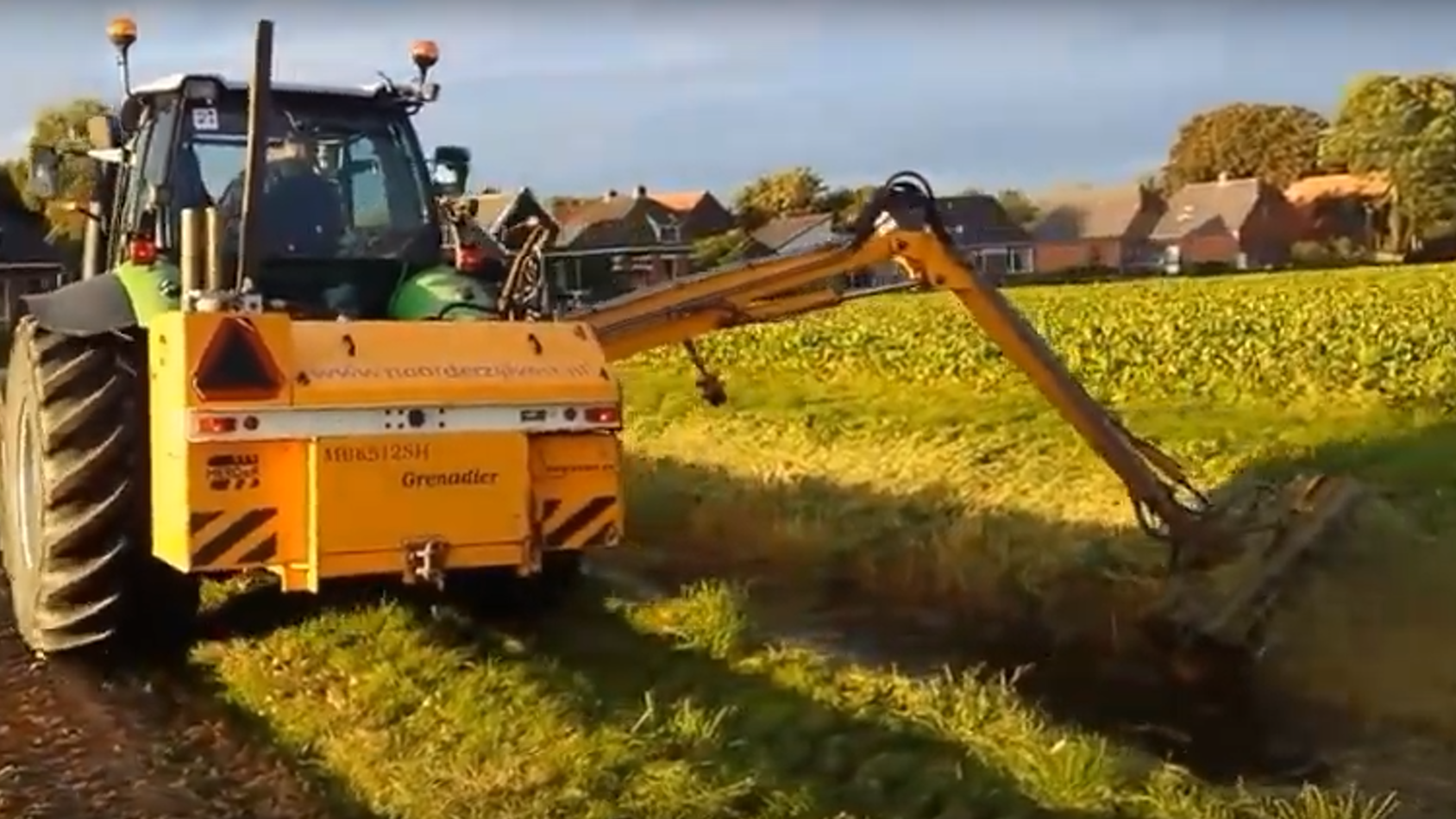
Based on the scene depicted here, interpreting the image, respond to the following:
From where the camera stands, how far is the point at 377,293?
22.9 feet

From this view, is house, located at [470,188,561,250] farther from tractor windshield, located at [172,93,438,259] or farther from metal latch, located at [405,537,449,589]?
metal latch, located at [405,537,449,589]

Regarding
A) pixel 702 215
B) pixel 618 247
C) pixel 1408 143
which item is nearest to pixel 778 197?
pixel 702 215

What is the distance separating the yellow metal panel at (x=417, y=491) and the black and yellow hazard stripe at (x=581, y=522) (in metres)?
0.13

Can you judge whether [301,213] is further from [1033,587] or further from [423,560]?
[1033,587]

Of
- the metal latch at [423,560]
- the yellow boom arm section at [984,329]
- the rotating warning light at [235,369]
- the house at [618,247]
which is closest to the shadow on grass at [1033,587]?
the yellow boom arm section at [984,329]

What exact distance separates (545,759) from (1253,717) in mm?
2750

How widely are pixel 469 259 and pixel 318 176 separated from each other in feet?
2.55

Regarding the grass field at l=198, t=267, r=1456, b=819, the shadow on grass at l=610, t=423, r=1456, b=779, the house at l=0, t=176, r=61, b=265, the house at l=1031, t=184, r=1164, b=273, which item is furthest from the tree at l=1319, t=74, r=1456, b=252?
the shadow on grass at l=610, t=423, r=1456, b=779

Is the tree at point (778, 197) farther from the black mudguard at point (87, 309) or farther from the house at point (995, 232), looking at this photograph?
the black mudguard at point (87, 309)

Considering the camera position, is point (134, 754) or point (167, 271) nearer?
point (134, 754)

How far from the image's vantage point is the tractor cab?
6.77 metres

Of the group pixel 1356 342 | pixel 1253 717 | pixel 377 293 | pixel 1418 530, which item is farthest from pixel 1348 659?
pixel 1356 342

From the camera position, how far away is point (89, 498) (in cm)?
588

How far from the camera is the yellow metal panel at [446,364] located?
528 centimetres
